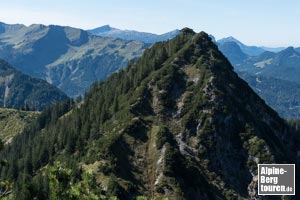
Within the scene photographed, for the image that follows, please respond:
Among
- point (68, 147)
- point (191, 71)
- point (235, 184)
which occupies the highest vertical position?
point (191, 71)

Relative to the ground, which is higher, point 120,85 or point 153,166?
point 120,85

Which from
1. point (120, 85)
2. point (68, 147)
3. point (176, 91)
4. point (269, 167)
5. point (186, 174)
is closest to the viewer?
point (269, 167)

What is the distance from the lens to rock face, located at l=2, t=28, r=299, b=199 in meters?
134

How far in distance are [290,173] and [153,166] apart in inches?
3604

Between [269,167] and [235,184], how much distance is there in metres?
105

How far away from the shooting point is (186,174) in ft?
444

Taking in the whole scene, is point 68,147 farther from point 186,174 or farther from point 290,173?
point 290,173

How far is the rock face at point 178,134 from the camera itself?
134 metres

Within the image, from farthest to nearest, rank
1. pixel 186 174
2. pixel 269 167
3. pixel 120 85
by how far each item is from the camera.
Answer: pixel 120 85 → pixel 186 174 → pixel 269 167

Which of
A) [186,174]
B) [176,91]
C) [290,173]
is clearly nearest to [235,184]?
[186,174]

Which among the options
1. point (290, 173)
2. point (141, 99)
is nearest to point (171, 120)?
point (141, 99)

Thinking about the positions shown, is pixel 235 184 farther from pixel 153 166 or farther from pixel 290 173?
pixel 290 173

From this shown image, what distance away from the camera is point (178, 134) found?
155750mm

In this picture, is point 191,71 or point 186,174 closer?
point 186,174
